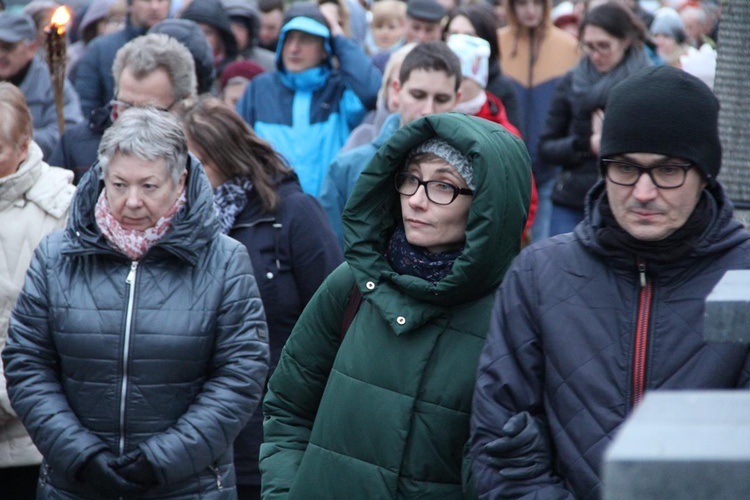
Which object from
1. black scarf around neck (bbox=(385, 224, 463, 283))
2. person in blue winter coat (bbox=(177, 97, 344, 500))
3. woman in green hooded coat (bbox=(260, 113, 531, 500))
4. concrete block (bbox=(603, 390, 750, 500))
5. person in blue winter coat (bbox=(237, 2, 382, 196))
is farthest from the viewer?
person in blue winter coat (bbox=(237, 2, 382, 196))

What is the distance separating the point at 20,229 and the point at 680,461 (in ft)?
13.3

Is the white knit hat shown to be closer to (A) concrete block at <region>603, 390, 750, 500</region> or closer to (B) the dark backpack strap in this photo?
(B) the dark backpack strap

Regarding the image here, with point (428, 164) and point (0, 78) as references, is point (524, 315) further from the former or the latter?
point (0, 78)

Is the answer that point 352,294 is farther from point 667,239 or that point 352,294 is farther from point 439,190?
point 667,239

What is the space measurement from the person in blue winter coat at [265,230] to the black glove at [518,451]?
228 centimetres

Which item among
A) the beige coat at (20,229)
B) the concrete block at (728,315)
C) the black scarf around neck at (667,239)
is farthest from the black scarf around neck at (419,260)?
the beige coat at (20,229)

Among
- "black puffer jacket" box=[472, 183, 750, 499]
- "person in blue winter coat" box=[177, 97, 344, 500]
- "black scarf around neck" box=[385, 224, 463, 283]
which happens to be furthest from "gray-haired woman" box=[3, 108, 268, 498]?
"black puffer jacket" box=[472, 183, 750, 499]

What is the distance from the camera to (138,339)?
4.08 meters

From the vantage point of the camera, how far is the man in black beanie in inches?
111

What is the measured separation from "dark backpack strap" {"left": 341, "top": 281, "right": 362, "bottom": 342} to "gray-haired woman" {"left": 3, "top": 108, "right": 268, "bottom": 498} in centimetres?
92

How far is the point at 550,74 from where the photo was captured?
384 inches

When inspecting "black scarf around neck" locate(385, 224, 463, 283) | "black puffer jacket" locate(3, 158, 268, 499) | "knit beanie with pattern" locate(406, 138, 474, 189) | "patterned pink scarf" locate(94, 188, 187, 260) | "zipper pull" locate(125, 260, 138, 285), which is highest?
"knit beanie with pattern" locate(406, 138, 474, 189)

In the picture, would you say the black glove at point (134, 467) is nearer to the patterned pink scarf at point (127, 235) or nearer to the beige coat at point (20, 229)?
the patterned pink scarf at point (127, 235)

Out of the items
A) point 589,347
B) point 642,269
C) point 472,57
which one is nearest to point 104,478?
point 589,347
